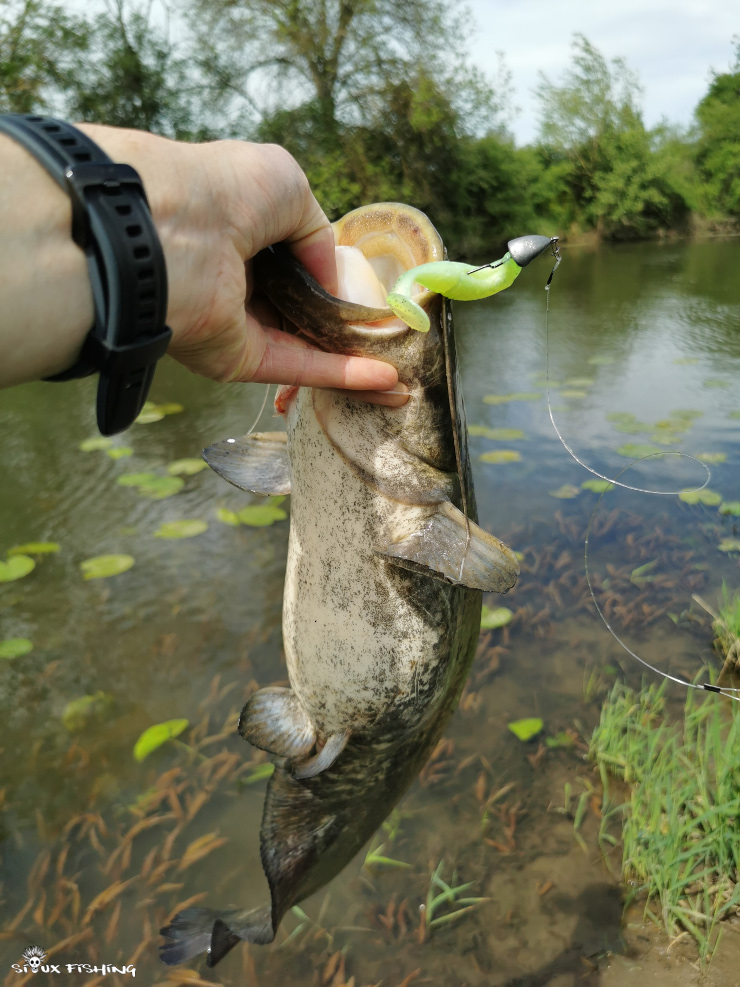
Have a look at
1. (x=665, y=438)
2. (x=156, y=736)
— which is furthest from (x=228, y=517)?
(x=665, y=438)

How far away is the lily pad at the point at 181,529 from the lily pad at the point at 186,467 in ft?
1.87

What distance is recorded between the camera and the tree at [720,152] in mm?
26078

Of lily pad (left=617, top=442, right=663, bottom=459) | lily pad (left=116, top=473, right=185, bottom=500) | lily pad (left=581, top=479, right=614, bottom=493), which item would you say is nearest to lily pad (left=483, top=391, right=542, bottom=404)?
lily pad (left=617, top=442, right=663, bottom=459)

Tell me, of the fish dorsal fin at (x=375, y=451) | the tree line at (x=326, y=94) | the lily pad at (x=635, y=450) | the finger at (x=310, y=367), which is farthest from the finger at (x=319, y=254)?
the tree line at (x=326, y=94)

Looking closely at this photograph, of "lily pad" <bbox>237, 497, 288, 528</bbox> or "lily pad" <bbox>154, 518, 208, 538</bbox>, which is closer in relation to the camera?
"lily pad" <bbox>154, 518, 208, 538</bbox>

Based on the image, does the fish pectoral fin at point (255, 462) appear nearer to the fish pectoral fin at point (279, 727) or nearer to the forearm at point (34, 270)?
A: the fish pectoral fin at point (279, 727)

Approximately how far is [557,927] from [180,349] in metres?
2.13

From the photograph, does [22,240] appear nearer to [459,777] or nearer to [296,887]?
[296,887]

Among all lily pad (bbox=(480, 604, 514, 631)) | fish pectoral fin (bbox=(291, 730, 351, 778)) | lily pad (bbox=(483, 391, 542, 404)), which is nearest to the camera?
fish pectoral fin (bbox=(291, 730, 351, 778))

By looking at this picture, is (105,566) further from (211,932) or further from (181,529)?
(211,932)

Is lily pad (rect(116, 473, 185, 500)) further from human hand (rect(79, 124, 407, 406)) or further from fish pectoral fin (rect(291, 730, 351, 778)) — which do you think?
human hand (rect(79, 124, 407, 406))

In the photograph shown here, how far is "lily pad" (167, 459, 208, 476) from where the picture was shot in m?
4.44

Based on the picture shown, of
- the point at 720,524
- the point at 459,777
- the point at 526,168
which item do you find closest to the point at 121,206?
the point at 459,777

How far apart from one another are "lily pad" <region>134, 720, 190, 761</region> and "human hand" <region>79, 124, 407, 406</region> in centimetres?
195
